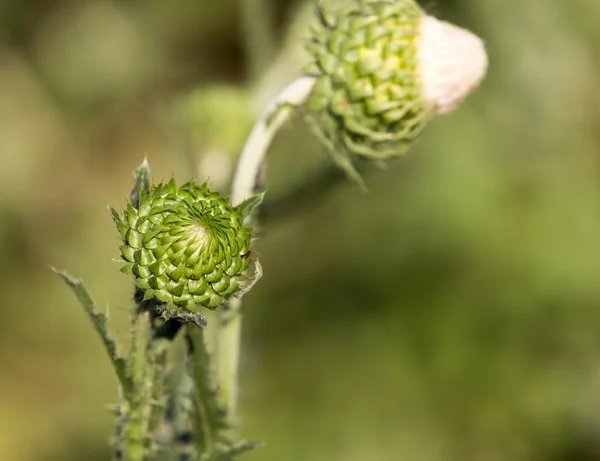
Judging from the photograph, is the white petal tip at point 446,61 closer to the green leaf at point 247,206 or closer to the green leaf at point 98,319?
the green leaf at point 247,206

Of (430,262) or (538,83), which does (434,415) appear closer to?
(430,262)

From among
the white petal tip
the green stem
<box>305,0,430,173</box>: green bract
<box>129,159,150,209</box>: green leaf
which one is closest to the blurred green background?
<box>305,0,430,173</box>: green bract

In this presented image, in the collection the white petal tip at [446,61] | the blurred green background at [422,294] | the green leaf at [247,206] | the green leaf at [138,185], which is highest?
the white petal tip at [446,61]

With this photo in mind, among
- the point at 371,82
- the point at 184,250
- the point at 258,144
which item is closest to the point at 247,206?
the point at 184,250

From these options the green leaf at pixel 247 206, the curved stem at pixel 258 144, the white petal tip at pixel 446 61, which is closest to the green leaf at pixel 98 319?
the green leaf at pixel 247 206

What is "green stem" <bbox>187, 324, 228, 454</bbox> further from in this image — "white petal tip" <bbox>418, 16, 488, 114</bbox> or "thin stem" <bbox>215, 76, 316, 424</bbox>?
"white petal tip" <bbox>418, 16, 488, 114</bbox>

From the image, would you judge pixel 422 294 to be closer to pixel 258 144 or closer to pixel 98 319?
pixel 258 144

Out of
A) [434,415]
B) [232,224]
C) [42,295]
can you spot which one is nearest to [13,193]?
[42,295]
